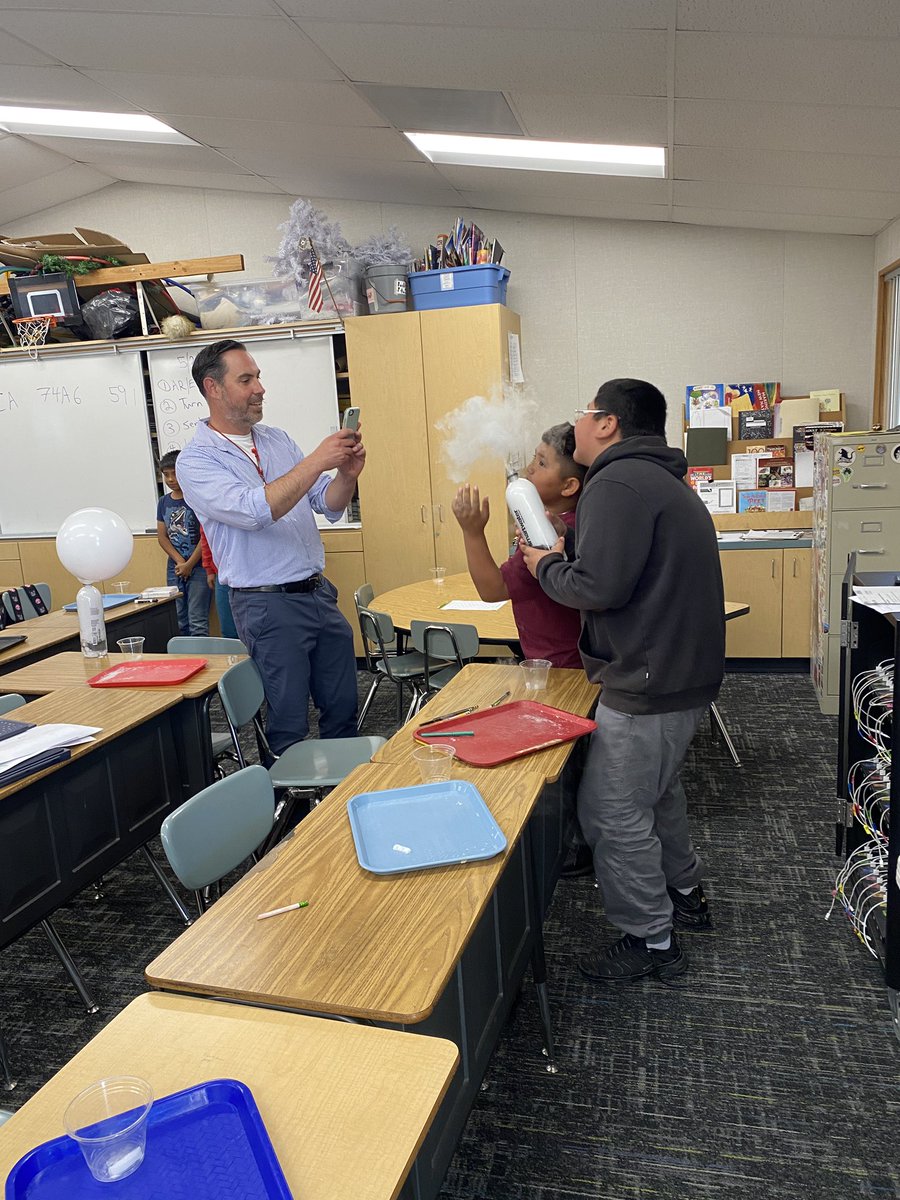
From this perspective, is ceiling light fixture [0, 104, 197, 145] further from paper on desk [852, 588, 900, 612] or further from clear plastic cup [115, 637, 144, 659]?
paper on desk [852, 588, 900, 612]

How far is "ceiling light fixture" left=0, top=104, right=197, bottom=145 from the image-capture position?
468 centimetres

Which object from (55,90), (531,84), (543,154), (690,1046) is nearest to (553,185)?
(543,154)

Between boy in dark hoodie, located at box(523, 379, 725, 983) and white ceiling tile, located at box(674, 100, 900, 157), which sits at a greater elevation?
white ceiling tile, located at box(674, 100, 900, 157)

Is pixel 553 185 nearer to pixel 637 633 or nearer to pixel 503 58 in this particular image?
pixel 503 58

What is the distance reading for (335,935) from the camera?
146 cm

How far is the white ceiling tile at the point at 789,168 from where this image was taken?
3654 mm

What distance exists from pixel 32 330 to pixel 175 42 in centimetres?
358

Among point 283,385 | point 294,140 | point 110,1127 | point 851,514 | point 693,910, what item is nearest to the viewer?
point 110,1127

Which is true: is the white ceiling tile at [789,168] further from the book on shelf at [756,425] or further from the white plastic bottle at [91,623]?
the white plastic bottle at [91,623]

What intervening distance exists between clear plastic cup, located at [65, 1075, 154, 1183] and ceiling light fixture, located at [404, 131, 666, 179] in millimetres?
4040

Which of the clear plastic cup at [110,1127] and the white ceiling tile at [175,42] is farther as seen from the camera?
the white ceiling tile at [175,42]

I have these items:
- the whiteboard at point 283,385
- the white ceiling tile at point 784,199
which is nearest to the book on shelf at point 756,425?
the white ceiling tile at point 784,199

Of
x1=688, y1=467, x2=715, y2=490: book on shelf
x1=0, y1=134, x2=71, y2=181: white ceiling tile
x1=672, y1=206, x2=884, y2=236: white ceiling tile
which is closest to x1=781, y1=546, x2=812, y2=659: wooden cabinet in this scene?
x1=688, y1=467, x2=715, y2=490: book on shelf

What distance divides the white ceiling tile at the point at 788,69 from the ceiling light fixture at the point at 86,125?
3065mm
